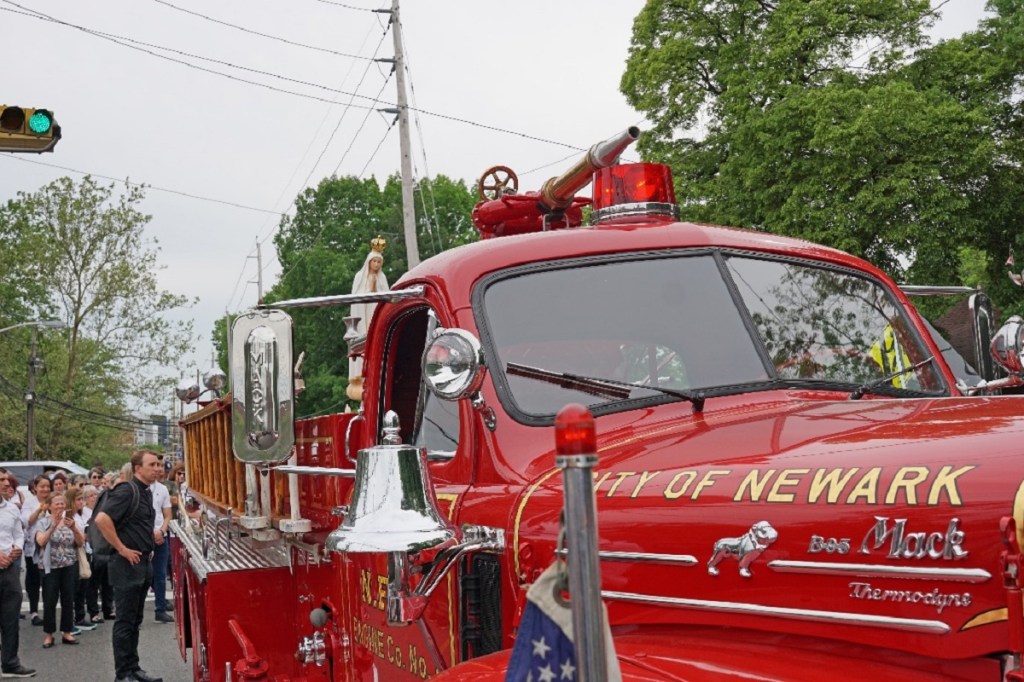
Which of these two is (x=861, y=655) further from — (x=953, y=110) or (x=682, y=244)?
(x=953, y=110)

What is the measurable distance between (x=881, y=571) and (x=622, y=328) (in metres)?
1.47

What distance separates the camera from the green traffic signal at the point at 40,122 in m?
11.2

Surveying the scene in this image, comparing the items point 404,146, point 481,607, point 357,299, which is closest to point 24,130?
point 357,299

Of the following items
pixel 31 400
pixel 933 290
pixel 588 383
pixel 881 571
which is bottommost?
pixel 881 571

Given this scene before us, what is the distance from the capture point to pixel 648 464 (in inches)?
105

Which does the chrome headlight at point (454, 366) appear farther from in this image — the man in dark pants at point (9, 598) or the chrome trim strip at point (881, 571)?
the man in dark pants at point (9, 598)

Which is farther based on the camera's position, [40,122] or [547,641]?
[40,122]

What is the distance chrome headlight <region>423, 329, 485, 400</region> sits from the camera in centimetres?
288

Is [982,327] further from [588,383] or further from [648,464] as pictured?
[648,464]

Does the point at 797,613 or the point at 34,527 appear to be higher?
the point at 34,527

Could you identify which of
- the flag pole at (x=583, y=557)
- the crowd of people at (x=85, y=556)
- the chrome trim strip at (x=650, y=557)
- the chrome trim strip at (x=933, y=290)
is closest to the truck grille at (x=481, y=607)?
the chrome trim strip at (x=650, y=557)

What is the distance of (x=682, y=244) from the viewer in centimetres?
361

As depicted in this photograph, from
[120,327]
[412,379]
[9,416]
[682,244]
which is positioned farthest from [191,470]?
[9,416]

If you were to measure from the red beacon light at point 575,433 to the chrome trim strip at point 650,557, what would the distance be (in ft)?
2.72
